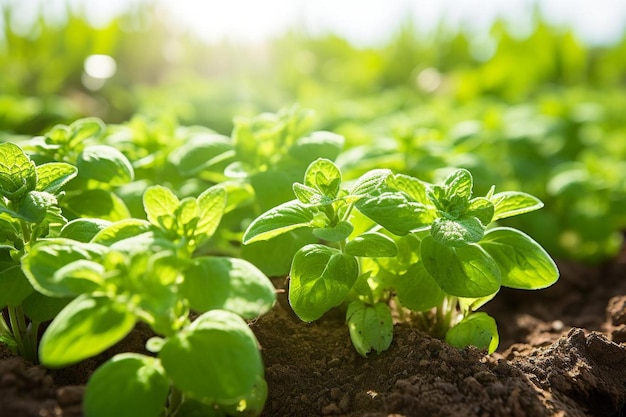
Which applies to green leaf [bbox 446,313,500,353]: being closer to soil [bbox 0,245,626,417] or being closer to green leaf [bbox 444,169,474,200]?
soil [bbox 0,245,626,417]

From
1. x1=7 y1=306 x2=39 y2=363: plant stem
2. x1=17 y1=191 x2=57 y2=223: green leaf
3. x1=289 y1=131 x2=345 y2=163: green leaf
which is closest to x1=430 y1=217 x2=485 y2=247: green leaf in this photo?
x1=289 y1=131 x2=345 y2=163: green leaf

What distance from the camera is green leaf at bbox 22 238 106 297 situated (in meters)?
0.92

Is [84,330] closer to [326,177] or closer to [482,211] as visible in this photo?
[326,177]

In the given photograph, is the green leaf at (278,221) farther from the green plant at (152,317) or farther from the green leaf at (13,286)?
the green leaf at (13,286)

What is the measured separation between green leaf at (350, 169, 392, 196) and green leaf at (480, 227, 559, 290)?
0.28 metres

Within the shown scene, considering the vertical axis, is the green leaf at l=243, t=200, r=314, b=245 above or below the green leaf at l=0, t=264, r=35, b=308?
above

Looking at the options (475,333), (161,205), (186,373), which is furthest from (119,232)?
(475,333)

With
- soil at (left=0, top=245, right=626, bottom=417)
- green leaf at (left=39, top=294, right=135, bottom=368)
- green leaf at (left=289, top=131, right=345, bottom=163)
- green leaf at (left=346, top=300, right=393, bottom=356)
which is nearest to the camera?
green leaf at (left=39, top=294, right=135, bottom=368)

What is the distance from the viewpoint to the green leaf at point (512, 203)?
1244mm

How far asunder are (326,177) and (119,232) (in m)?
0.42

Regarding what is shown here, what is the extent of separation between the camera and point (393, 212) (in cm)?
115

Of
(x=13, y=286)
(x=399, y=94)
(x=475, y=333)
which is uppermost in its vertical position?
(x=13, y=286)

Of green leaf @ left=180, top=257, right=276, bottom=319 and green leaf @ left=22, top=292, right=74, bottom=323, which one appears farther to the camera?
green leaf @ left=22, top=292, right=74, bottom=323

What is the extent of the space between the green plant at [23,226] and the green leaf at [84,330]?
0.86 feet
